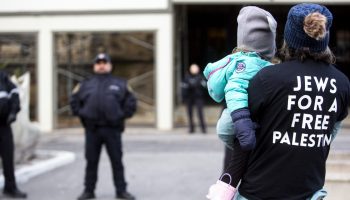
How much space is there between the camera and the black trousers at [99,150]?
8.08 m

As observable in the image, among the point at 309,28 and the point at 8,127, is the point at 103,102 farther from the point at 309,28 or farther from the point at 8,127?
A: the point at 309,28

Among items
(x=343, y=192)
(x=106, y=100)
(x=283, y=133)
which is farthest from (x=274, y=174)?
(x=106, y=100)

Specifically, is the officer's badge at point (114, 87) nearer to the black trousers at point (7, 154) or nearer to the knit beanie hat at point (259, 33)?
the black trousers at point (7, 154)

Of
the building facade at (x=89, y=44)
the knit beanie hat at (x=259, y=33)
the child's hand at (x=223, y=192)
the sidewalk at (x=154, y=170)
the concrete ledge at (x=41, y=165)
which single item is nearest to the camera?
the child's hand at (x=223, y=192)

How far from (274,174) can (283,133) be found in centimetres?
20

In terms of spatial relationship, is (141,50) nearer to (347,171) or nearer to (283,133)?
(347,171)

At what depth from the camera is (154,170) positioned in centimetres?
A: 1079

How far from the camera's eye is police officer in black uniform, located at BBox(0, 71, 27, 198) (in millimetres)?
8102

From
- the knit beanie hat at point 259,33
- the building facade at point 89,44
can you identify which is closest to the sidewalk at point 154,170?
the building facade at point 89,44

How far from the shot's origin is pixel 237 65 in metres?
3.25

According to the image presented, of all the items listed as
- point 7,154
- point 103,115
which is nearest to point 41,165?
point 7,154

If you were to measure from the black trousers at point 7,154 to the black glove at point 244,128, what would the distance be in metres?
5.65

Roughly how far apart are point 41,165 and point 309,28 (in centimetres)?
804

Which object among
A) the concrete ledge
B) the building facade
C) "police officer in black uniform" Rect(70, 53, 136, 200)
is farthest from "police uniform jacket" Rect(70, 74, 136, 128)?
the building facade
